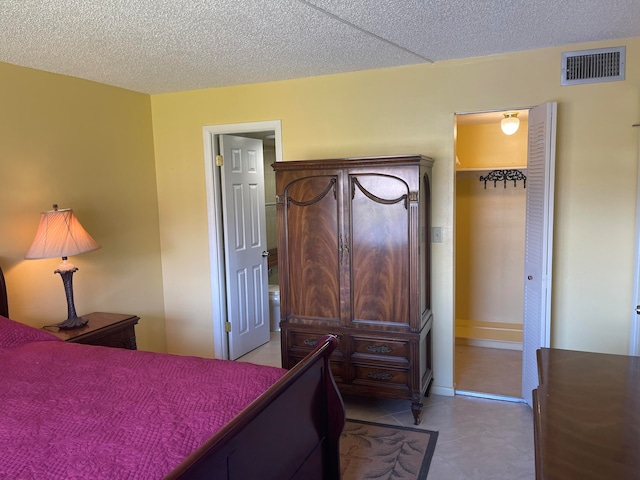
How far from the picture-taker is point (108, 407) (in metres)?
1.79

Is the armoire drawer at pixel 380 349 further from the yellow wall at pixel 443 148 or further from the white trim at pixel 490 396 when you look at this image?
the white trim at pixel 490 396

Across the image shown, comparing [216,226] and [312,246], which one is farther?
[216,226]

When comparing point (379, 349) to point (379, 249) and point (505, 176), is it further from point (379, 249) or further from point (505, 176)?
point (505, 176)

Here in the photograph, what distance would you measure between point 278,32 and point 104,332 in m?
2.12

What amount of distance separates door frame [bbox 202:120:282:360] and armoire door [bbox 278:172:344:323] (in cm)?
80

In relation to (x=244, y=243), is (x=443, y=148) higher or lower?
higher

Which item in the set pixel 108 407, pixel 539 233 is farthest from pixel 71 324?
pixel 539 233

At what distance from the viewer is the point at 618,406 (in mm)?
1506

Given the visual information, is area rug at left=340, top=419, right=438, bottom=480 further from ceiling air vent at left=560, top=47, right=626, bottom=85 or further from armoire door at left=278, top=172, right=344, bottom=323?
ceiling air vent at left=560, top=47, right=626, bottom=85

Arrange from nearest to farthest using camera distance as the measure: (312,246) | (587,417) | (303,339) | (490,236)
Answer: (587,417)
(312,246)
(303,339)
(490,236)

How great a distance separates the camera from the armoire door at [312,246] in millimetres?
3195

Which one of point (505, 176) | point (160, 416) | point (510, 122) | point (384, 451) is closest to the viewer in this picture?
point (160, 416)

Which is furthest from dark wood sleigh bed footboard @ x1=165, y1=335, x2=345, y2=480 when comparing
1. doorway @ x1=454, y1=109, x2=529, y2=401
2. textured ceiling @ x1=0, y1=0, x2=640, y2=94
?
doorway @ x1=454, y1=109, x2=529, y2=401

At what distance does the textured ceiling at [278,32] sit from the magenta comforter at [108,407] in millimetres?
1608
